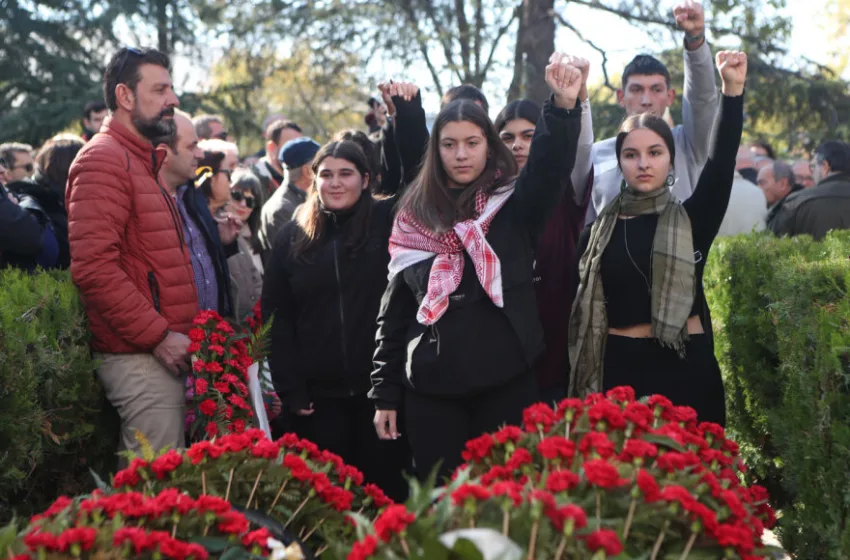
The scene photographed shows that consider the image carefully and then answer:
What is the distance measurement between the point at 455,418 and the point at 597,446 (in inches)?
60.7

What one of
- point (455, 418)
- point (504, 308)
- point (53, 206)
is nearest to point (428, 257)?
point (504, 308)

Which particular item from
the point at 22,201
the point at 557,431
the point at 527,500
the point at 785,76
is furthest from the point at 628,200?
the point at 785,76

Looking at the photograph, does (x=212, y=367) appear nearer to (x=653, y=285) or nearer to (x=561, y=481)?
(x=653, y=285)

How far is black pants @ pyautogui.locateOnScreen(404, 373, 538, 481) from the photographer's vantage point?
409cm

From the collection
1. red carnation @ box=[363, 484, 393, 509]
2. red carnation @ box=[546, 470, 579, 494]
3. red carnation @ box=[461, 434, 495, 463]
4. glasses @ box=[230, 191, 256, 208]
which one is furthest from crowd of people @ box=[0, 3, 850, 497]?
red carnation @ box=[546, 470, 579, 494]

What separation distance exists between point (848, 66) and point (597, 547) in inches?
1437

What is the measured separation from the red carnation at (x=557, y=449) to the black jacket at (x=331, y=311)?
100 inches

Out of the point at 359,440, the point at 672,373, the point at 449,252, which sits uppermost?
the point at 449,252

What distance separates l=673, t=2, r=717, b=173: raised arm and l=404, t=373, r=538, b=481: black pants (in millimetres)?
1629

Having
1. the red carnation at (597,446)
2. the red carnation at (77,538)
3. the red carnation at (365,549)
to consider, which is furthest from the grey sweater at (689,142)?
the red carnation at (77,538)

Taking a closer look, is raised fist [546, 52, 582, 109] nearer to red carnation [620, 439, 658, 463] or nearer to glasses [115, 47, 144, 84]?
red carnation [620, 439, 658, 463]

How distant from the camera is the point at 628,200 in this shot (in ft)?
14.7

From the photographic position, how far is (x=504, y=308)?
407 cm

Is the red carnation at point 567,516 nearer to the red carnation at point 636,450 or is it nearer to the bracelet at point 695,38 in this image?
the red carnation at point 636,450
